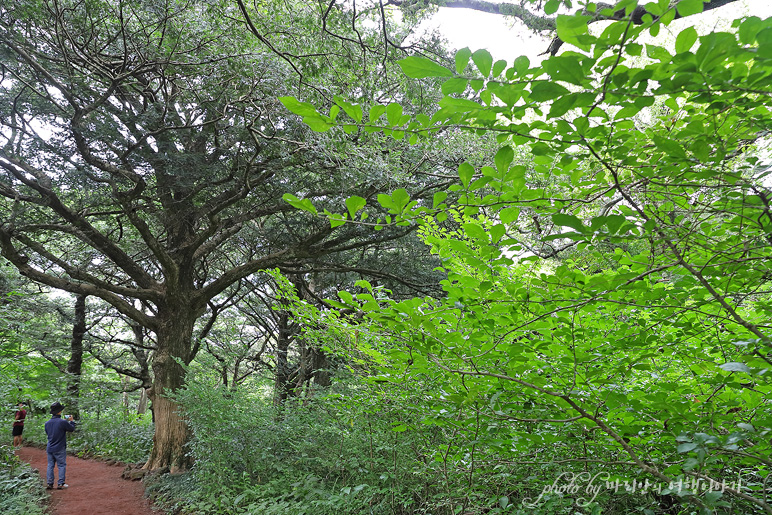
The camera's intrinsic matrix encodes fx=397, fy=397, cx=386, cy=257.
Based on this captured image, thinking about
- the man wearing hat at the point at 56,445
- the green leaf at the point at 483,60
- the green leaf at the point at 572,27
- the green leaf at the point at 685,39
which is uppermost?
the green leaf at the point at 685,39

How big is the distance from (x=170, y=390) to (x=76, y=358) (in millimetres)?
7817

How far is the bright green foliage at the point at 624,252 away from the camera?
0.97 metres

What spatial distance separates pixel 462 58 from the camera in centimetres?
102

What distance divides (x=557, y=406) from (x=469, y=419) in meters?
0.44

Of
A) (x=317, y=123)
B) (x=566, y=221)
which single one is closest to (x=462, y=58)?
(x=317, y=123)

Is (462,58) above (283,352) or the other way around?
above

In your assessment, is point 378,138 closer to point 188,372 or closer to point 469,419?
point 469,419

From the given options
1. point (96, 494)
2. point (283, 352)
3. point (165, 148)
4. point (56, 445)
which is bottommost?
point (96, 494)

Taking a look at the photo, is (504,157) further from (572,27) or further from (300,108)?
(300,108)

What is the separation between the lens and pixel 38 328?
11992 mm

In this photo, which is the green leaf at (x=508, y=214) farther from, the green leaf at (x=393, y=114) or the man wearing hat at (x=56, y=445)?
the man wearing hat at (x=56, y=445)

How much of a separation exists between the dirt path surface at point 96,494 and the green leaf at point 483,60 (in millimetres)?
7902

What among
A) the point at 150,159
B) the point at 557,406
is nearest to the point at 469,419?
the point at 557,406

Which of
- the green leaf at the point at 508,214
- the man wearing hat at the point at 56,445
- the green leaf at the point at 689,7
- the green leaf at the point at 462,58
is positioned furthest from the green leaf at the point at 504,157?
the man wearing hat at the point at 56,445
